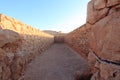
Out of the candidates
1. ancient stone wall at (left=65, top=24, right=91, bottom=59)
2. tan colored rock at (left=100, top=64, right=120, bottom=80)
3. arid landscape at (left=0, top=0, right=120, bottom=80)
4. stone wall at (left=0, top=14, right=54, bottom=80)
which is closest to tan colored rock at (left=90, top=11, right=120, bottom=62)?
arid landscape at (left=0, top=0, right=120, bottom=80)

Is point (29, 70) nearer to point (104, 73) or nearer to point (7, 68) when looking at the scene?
point (7, 68)

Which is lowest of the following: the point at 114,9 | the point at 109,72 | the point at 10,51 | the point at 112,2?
the point at 109,72

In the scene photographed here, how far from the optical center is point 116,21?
255 centimetres

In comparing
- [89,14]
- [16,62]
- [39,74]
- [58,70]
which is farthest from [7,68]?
[89,14]

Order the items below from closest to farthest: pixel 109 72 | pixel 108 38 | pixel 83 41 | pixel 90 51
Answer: pixel 109 72
pixel 108 38
pixel 90 51
pixel 83 41

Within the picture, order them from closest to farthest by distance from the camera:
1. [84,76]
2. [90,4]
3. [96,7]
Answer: [96,7]
[90,4]
[84,76]

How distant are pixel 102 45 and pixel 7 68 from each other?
2684mm

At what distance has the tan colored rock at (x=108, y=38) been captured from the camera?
8.17 ft

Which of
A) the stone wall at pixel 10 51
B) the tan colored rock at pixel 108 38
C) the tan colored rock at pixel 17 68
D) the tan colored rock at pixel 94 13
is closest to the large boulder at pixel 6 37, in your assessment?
the stone wall at pixel 10 51

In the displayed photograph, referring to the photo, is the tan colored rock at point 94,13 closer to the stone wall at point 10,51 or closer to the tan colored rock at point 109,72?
the tan colored rock at point 109,72

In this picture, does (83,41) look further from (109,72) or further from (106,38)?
(109,72)

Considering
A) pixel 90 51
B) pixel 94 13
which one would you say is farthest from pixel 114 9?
pixel 90 51

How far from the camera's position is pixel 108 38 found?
8.70 feet

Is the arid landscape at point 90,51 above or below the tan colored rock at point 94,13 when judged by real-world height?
below
